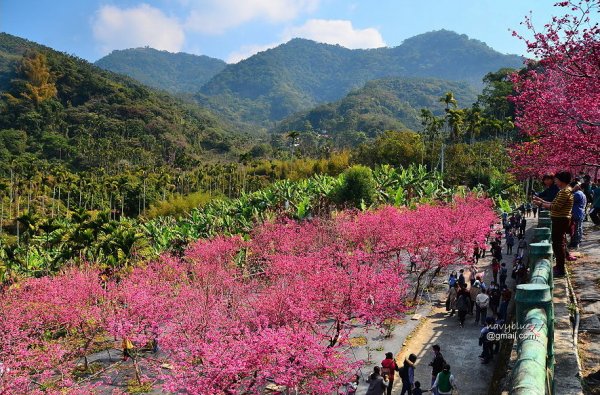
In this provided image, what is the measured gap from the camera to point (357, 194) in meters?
35.8

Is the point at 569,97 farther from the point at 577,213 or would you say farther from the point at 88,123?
the point at 88,123

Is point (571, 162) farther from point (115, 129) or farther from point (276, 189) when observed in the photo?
point (115, 129)

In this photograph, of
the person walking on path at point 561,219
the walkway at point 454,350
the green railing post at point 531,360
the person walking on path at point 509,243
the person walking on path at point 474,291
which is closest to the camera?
the green railing post at point 531,360

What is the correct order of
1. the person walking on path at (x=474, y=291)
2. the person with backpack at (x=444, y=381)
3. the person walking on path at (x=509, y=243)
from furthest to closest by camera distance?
the person walking on path at (x=509, y=243), the person walking on path at (x=474, y=291), the person with backpack at (x=444, y=381)

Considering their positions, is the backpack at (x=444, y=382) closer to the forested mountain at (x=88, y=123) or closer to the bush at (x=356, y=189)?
the bush at (x=356, y=189)

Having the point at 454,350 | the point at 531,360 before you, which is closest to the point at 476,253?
the point at 454,350

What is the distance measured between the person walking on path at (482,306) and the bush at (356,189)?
1977 centimetres

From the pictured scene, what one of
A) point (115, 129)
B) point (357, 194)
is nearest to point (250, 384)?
point (357, 194)

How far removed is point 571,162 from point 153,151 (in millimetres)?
99818

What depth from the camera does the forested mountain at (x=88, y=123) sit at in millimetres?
92688

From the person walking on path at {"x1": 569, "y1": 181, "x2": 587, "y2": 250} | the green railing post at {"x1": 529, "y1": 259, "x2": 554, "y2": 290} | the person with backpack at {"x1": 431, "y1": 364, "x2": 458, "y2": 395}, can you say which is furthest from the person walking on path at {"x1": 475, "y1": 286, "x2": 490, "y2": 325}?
the green railing post at {"x1": 529, "y1": 259, "x2": 554, "y2": 290}

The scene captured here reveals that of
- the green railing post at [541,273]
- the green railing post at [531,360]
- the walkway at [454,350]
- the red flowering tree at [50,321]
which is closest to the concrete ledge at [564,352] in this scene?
the green railing post at [541,273]

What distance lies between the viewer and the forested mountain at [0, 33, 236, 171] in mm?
92688

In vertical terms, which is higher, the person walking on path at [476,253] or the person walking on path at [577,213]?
the person walking on path at [577,213]
